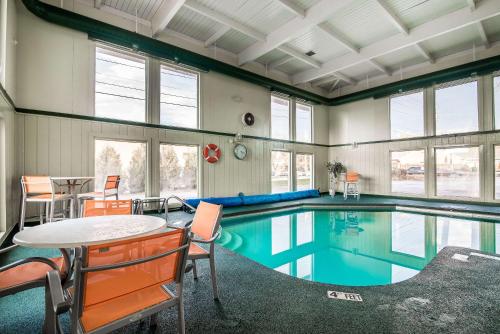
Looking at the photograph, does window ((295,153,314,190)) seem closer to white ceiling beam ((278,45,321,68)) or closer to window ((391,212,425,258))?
white ceiling beam ((278,45,321,68))

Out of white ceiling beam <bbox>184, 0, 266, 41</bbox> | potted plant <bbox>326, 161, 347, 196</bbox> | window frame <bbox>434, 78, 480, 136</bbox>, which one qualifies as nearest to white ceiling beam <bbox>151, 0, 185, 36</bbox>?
white ceiling beam <bbox>184, 0, 266, 41</bbox>

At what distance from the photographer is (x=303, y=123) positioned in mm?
9406

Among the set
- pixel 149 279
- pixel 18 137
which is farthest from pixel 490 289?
pixel 18 137

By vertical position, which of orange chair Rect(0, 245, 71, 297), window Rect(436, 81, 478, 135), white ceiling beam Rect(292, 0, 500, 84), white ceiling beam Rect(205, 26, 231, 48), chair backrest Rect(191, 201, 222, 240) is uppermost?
white ceiling beam Rect(205, 26, 231, 48)

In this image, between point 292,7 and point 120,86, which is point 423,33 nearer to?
point 292,7

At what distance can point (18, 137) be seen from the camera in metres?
4.12

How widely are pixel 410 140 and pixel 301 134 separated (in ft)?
12.4

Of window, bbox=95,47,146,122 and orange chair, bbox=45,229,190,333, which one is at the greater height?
window, bbox=95,47,146,122

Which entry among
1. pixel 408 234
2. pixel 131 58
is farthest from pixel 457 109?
pixel 131 58

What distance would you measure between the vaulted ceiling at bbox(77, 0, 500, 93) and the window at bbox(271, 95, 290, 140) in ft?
4.71

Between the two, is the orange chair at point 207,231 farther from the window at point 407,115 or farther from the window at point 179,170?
the window at point 407,115

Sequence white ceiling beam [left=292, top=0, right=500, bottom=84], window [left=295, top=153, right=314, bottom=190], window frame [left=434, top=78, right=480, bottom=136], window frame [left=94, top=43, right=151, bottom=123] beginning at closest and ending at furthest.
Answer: white ceiling beam [left=292, top=0, right=500, bottom=84], window frame [left=94, top=43, right=151, bottom=123], window frame [left=434, top=78, right=480, bottom=136], window [left=295, top=153, right=314, bottom=190]

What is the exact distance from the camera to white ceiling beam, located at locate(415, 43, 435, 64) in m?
6.49

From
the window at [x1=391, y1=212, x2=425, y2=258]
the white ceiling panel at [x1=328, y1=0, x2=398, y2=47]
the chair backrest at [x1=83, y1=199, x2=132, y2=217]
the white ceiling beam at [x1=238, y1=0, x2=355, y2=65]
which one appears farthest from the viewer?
the white ceiling panel at [x1=328, y1=0, x2=398, y2=47]
